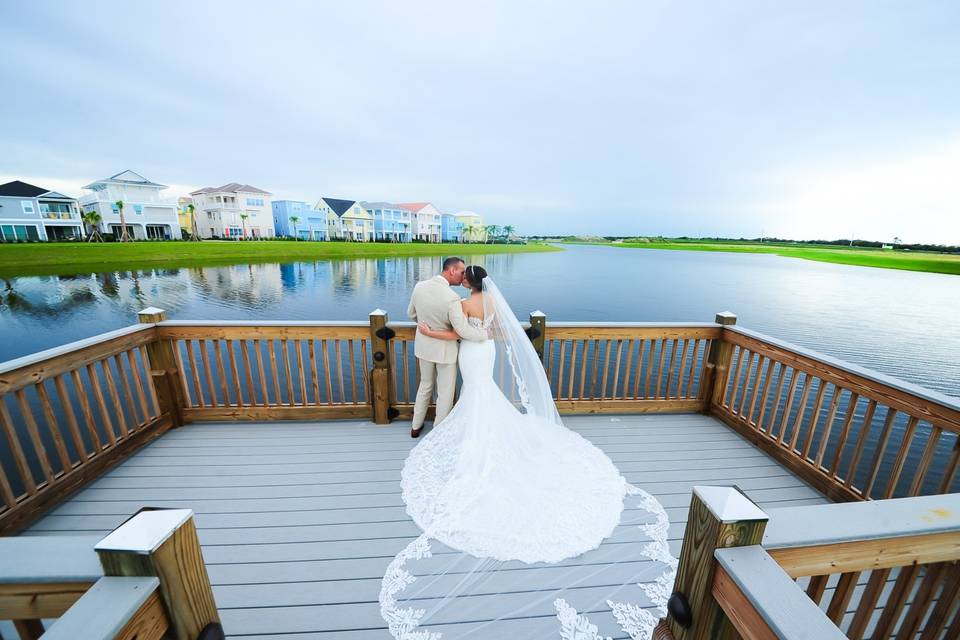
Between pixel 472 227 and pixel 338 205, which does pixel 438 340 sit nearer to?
pixel 338 205

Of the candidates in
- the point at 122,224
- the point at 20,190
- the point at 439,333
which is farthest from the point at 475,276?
the point at 122,224

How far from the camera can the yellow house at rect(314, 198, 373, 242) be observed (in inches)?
2019

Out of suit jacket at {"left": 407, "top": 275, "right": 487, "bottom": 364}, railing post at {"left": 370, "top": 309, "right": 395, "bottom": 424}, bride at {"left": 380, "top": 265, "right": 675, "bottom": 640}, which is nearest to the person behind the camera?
bride at {"left": 380, "top": 265, "right": 675, "bottom": 640}

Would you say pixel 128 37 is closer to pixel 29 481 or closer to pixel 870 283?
pixel 29 481

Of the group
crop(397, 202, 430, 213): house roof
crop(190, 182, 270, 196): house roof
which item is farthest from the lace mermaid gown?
crop(397, 202, 430, 213): house roof

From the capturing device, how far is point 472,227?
68.7m

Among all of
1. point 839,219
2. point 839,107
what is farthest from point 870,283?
point 839,107

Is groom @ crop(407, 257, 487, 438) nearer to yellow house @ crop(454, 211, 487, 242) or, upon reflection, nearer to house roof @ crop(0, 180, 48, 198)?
house roof @ crop(0, 180, 48, 198)

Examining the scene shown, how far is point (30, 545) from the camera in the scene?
0.88 metres

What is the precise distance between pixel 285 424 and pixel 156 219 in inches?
2011

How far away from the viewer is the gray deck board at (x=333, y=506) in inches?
81.0

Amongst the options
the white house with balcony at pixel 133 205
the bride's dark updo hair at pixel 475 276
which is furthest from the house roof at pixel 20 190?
the bride's dark updo hair at pixel 475 276

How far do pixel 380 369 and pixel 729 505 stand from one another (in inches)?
136

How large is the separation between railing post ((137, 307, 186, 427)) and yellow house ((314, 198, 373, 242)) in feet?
169
